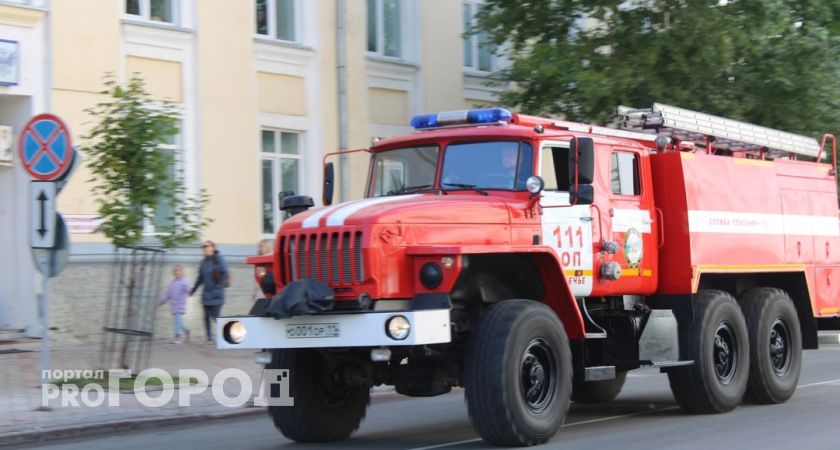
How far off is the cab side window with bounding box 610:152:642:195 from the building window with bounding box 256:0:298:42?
40.2 ft

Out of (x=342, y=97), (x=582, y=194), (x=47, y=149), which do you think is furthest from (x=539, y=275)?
(x=342, y=97)

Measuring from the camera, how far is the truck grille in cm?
942

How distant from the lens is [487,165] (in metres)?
10.7

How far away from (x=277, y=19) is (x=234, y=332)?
14.1m

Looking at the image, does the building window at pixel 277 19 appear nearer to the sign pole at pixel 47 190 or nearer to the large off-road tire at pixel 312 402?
the sign pole at pixel 47 190

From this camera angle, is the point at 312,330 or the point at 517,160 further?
the point at 517,160

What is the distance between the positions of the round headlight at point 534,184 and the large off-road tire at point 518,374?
0.98 metres

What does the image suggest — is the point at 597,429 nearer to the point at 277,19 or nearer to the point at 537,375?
the point at 537,375

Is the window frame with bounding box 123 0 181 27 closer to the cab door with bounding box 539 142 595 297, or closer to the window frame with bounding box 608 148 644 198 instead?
the window frame with bounding box 608 148 644 198

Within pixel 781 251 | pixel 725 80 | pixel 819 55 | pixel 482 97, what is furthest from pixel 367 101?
pixel 781 251

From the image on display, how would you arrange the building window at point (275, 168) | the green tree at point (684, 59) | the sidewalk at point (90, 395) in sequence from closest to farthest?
the sidewalk at point (90, 395) → the green tree at point (684, 59) → the building window at point (275, 168)

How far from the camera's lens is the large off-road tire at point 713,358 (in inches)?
464

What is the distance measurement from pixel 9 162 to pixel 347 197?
6.60 meters

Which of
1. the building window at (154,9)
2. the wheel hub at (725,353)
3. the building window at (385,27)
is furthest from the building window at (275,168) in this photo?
the wheel hub at (725,353)
